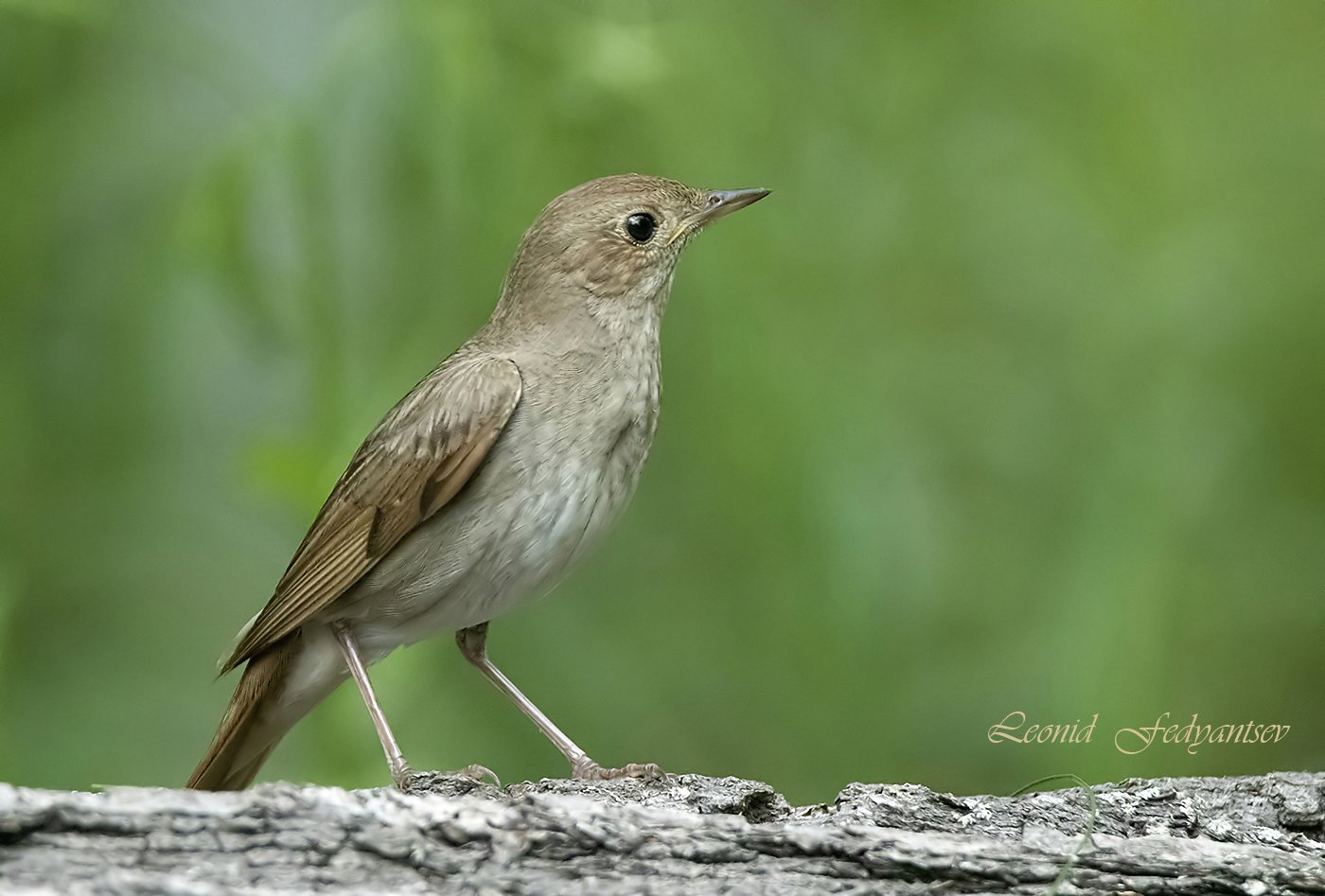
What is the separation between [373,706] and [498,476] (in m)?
0.71

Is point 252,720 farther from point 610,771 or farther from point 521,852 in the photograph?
point 521,852

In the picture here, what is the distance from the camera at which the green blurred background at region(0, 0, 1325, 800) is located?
472 cm

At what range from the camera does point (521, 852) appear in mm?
2789

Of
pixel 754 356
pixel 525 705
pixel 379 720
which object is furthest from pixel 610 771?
pixel 754 356

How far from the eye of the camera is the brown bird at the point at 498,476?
407 cm

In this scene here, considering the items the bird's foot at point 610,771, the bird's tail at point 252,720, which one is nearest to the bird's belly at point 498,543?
the bird's tail at point 252,720

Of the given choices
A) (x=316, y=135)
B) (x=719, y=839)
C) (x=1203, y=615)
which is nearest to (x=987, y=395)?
(x=1203, y=615)

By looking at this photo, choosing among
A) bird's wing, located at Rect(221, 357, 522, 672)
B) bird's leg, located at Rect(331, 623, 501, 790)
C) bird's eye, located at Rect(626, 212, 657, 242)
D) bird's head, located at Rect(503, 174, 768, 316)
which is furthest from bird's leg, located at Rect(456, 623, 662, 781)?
bird's eye, located at Rect(626, 212, 657, 242)

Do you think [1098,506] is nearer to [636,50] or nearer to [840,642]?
[840,642]

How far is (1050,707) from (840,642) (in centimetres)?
66

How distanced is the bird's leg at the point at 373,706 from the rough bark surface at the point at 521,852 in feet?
3.59

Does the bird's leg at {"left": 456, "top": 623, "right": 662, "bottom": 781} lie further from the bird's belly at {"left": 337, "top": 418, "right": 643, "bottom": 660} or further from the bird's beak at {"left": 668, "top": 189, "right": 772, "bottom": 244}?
the bird's beak at {"left": 668, "top": 189, "right": 772, "bottom": 244}

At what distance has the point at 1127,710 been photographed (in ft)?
14.9

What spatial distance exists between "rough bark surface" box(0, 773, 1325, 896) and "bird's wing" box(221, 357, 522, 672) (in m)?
1.25
